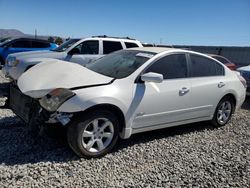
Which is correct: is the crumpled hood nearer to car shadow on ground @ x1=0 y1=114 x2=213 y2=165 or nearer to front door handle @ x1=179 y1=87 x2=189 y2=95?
car shadow on ground @ x1=0 y1=114 x2=213 y2=165

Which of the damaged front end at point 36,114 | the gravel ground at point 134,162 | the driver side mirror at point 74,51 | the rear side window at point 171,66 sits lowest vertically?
the gravel ground at point 134,162

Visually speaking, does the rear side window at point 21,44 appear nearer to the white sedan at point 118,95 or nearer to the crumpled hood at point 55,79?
the white sedan at point 118,95

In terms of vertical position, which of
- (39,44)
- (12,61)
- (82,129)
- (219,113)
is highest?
(39,44)

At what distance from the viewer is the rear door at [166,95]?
4.49 metres

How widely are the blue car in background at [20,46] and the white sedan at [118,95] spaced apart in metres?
9.21

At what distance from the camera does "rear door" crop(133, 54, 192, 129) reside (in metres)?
4.49

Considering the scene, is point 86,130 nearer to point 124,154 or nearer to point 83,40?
point 124,154

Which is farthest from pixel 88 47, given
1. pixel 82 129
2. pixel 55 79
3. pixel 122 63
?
pixel 82 129

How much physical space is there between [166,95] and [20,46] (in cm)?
1071

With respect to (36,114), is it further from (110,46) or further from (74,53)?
Result: (110,46)

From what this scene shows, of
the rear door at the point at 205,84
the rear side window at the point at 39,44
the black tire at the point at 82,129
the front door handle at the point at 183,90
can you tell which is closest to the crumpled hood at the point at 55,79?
the black tire at the point at 82,129

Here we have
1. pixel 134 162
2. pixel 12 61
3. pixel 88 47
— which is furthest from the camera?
pixel 88 47

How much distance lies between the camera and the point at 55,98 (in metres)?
3.85

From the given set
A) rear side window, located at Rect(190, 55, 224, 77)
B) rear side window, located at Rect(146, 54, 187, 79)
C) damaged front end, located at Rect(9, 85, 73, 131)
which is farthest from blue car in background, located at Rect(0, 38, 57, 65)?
damaged front end, located at Rect(9, 85, 73, 131)
